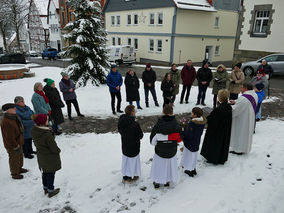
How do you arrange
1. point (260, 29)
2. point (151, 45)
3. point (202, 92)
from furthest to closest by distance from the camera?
point (151, 45) < point (260, 29) < point (202, 92)

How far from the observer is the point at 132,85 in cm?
886

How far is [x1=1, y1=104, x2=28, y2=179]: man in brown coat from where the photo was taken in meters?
4.49

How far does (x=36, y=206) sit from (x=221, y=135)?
3.92m

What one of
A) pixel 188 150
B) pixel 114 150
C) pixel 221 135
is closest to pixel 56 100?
pixel 114 150

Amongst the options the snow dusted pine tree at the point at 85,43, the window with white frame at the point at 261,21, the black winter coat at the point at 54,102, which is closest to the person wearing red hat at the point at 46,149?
the black winter coat at the point at 54,102

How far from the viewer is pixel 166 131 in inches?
151

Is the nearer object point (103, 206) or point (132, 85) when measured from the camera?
point (103, 206)

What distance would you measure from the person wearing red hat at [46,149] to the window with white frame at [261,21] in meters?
20.6

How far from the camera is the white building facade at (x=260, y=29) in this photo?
1817cm

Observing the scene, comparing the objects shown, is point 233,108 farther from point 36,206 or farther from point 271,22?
point 271,22

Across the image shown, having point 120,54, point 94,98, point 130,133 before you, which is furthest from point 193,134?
point 120,54

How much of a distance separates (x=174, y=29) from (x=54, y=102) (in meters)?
20.9

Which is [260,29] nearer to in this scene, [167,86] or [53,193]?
[167,86]

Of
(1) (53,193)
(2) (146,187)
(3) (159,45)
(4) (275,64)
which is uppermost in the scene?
(3) (159,45)
